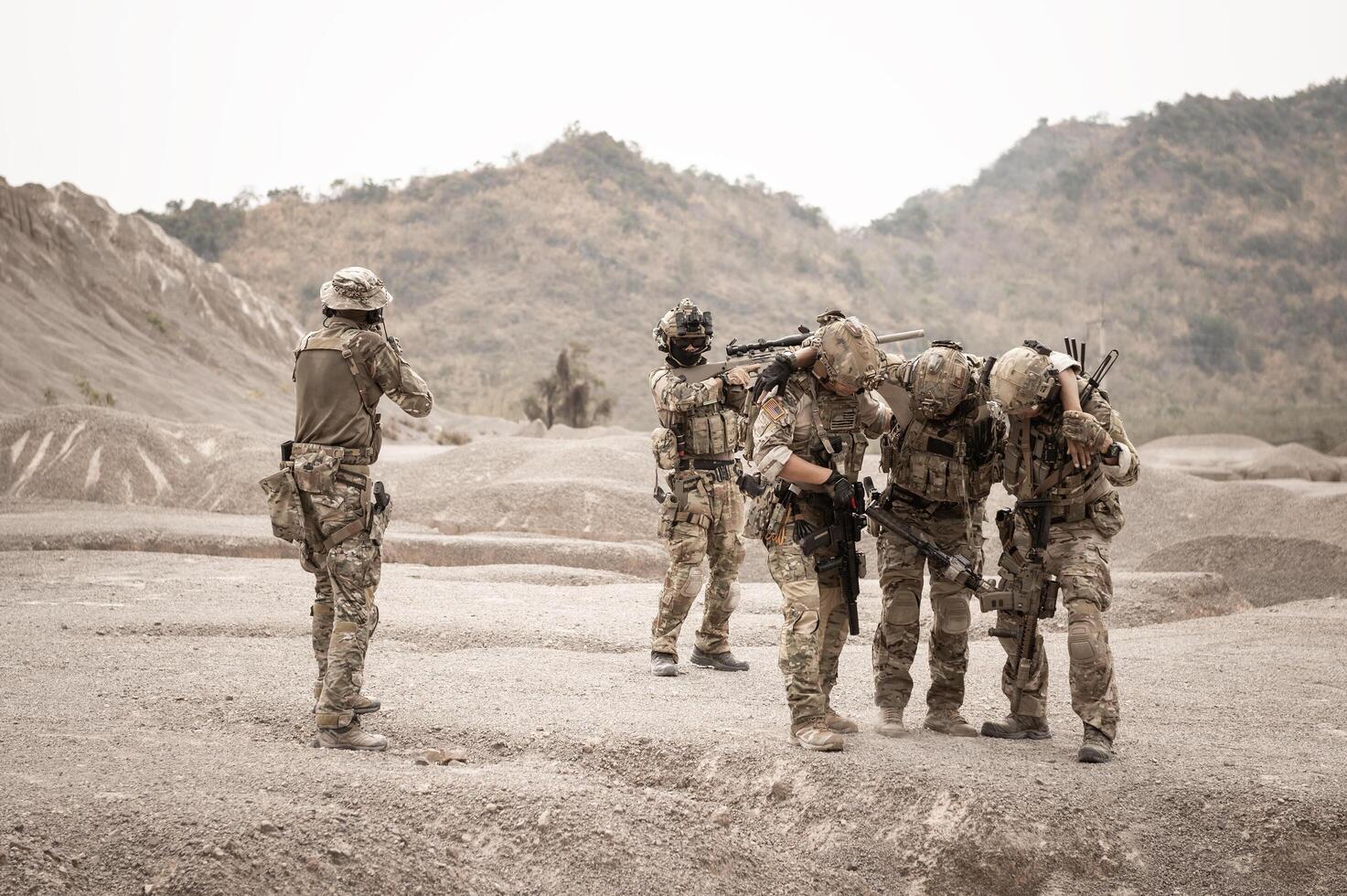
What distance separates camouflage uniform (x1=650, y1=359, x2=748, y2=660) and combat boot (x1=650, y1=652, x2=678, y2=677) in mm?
46

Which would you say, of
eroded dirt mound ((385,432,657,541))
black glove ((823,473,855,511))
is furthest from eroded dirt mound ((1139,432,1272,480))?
black glove ((823,473,855,511))

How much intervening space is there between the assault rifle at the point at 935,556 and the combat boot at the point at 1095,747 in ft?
2.45

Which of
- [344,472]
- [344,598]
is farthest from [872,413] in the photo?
[344,598]

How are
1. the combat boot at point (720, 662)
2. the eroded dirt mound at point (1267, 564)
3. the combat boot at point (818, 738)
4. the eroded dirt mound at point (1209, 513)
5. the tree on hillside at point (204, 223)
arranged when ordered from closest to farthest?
the combat boot at point (818, 738)
the combat boot at point (720, 662)
the eroded dirt mound at point (1267, 564)
the eroded dirt mound at point (1209, 513)
the tree on hillside at point (204, 223)

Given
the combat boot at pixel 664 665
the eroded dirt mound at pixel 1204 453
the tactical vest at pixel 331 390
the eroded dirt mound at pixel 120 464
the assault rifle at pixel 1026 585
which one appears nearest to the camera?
the tactical vest at pixel 331 390

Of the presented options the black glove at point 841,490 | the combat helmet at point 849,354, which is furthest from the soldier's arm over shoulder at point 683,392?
the black glove at point 841,490

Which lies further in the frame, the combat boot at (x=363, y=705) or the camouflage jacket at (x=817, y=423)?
the combat boot at (x=363, y=705)

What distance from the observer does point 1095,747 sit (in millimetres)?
5242

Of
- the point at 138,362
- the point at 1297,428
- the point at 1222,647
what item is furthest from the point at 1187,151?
the point at 1222,647

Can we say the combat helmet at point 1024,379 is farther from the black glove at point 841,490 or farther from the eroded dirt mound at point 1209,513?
the eroded dirt mound at point 1209,513

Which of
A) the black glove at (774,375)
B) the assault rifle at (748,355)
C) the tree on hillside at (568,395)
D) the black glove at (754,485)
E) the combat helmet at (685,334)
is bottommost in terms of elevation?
the black glove at (754,485)

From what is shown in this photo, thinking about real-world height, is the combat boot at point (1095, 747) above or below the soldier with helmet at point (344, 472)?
below

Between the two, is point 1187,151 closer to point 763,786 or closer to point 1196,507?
point 1196,507

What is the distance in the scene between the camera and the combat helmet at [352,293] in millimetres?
5488
